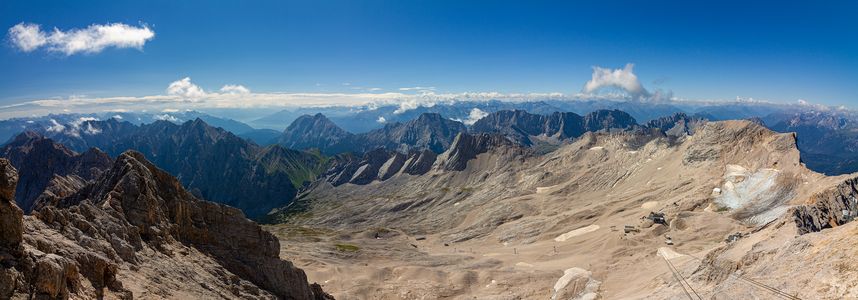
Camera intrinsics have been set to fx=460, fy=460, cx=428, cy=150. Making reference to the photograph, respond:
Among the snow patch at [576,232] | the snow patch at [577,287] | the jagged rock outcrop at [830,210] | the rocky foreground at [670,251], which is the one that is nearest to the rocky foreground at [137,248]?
the snow patch at [577,287]

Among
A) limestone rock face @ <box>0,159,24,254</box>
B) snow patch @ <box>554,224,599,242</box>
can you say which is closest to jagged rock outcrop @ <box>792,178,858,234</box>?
snow patch @ <box>554,224,599,242</box>

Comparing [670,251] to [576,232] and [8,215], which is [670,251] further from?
[8,215]

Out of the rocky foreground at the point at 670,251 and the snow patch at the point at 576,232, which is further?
the snow patch at the point at 576,232

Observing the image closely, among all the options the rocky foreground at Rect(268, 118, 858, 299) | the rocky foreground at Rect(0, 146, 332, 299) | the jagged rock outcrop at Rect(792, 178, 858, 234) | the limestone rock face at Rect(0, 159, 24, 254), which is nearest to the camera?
the limestone rock face at Rect(0, 159, 24, 254)

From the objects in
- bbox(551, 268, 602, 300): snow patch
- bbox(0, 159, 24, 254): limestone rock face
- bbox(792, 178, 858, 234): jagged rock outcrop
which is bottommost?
bbox(551, 268, 602, 300): snow patch

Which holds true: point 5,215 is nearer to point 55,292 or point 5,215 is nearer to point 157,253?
point 55,292

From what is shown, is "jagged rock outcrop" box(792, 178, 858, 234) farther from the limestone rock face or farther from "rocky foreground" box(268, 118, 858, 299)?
the limestone rock face

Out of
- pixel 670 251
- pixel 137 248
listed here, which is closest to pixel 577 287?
pixel 670 251

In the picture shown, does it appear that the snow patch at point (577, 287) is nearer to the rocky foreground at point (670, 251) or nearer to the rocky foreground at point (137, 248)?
the rocky foreground at point (670, 251)

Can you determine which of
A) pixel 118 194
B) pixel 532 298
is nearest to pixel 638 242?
pixel 532 298
